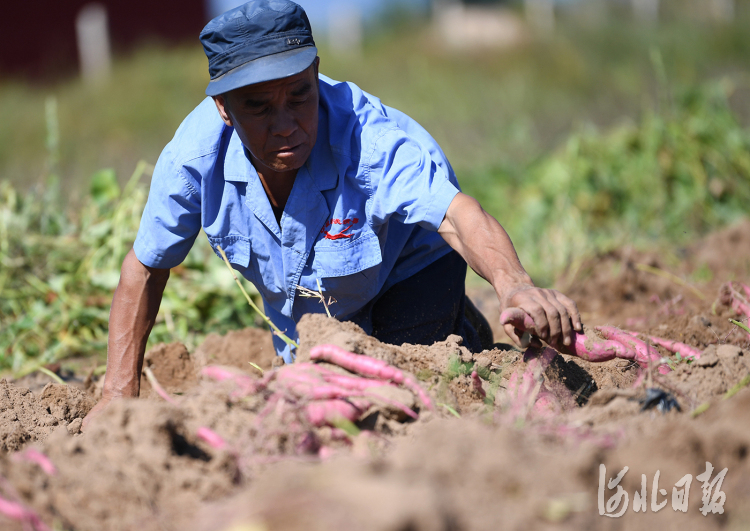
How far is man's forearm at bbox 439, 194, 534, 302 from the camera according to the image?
191cm

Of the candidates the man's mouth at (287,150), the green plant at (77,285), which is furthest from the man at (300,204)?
the green plant at (77,285)

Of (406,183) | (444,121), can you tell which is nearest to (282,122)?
(406,183)

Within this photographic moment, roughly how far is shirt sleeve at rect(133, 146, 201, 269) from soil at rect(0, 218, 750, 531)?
821 mm

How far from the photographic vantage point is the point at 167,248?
2.49 m

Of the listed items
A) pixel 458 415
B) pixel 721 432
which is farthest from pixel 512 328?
pixel 721 432

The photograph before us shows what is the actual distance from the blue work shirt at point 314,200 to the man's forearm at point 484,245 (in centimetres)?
10

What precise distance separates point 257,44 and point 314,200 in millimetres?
547

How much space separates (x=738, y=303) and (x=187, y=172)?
1.98m

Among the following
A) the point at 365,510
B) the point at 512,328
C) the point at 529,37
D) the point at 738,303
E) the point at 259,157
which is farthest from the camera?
the point at 529,37

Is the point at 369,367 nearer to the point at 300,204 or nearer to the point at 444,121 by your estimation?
the point at 300,204

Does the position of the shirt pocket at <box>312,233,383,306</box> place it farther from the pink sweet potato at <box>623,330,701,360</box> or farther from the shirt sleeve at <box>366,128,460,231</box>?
the pink sweet potato at <box>623,330,701,360</box>

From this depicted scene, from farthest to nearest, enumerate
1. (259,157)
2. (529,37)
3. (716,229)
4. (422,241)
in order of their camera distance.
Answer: (529,37)
(716,229)
(422,241)
(259,157)

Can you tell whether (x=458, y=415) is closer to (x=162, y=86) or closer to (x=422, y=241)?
(x=422, y=241)

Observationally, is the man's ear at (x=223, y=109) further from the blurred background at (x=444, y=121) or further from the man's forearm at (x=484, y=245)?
the blurred background at (x=444, y=121)
